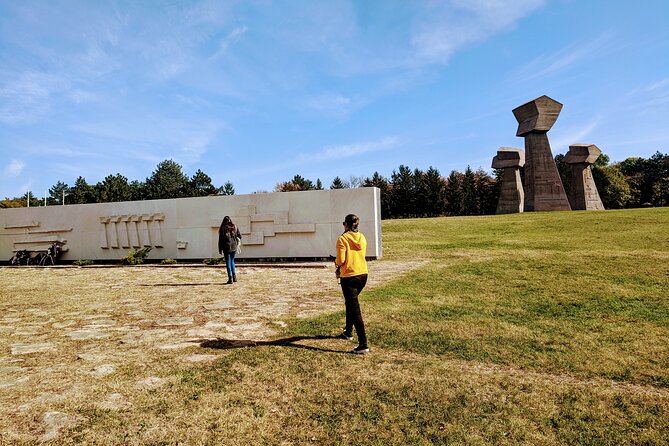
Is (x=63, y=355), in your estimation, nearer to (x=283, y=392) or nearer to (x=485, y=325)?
(x=283, y=392)

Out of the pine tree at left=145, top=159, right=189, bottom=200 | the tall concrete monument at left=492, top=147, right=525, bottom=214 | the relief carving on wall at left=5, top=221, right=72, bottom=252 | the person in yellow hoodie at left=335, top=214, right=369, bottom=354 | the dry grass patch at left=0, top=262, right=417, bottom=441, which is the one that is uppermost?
the pine tree at left=145, top=159, right=189, bottom=200

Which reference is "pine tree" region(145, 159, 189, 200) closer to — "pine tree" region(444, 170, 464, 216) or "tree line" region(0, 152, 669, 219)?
"tree line" region(0, 152, 669, 219)

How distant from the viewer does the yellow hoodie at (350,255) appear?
498cm

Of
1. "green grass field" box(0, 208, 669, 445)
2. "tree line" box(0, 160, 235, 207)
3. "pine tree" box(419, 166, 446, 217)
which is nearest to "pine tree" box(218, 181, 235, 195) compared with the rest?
"tree line" box(0, 160, 235, 207)

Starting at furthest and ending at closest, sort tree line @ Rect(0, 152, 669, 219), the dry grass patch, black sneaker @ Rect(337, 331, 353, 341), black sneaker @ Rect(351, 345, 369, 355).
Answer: tree line @ Rect(0, 152, 669, 219)
black sneaker @ Rect(337, 331, 353, 341)
black sneaker @ Rect(351, 345, 369, 355)
the dry grass patch

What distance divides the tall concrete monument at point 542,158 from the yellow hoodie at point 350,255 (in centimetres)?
3251

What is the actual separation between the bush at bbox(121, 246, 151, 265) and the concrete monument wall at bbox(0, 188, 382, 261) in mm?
428

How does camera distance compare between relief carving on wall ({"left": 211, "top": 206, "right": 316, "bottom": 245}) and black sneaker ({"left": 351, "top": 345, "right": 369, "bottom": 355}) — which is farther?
relief carving on wall ({"left": 211, "top": 206, "right": 316, "bottom": 245})

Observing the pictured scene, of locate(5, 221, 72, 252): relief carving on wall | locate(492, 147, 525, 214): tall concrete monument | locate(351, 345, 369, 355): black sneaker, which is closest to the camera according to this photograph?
locate(351, 345, 369, 355): black sneaker

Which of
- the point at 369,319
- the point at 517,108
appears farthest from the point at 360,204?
the point at 517,108

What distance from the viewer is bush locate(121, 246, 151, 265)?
55.3 feet

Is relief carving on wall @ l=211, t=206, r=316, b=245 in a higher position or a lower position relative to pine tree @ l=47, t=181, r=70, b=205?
lower

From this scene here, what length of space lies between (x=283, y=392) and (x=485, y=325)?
3428 millimetres

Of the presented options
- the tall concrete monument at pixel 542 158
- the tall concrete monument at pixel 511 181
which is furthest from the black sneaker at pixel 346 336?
the tall concrete monument at pixel 511 181
